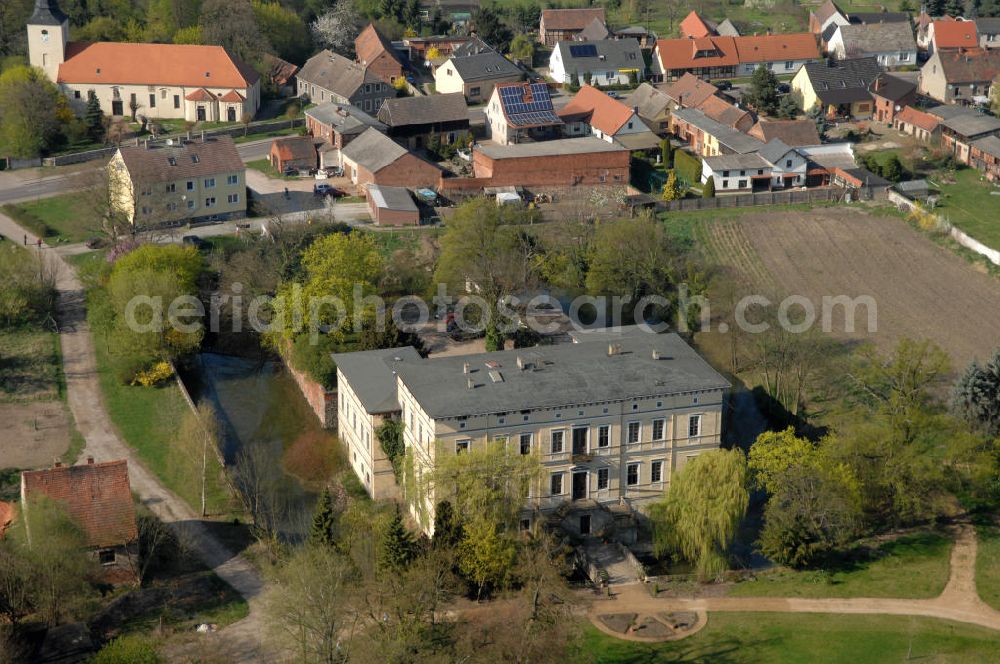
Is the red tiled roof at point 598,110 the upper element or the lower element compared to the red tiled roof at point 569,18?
lower

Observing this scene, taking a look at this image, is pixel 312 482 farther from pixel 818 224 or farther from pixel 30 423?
pixel 818 224

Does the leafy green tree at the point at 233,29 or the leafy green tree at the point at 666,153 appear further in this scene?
the leafy green tree at the point at 233,29

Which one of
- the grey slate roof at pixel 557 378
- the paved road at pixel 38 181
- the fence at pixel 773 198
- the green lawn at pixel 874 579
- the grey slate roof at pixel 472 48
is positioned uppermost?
the grey slate roof at pixel 472 48

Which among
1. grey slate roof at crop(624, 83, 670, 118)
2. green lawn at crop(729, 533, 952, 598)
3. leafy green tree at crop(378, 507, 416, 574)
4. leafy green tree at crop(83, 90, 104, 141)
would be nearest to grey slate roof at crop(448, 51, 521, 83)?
grey slate roof at crop(624, 83, 670, 118)

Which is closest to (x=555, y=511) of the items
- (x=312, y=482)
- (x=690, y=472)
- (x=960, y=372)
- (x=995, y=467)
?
(x=690, y=472)

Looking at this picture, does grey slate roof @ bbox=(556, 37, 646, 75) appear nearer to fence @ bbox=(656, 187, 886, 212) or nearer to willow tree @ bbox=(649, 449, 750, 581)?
fence @ bbox=(656, 187, 886, 212)

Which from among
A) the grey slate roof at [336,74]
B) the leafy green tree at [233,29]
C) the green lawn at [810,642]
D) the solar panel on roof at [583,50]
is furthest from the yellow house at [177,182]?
the green lawn at [810,642]

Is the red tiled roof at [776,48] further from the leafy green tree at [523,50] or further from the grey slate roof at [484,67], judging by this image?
the grey slate roof at [484,67]
